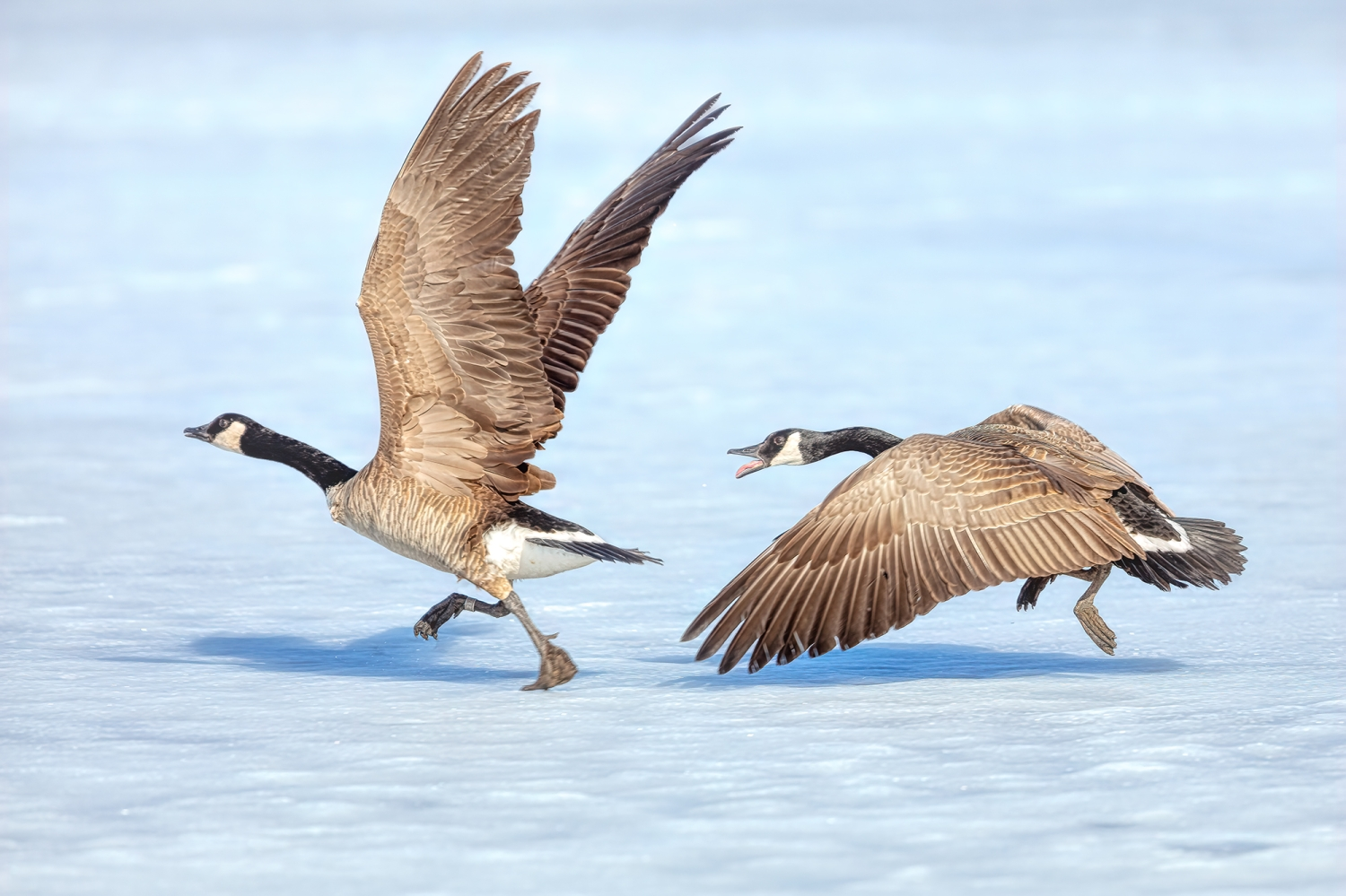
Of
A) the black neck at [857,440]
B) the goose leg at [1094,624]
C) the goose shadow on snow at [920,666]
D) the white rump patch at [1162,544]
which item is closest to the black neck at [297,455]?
the goose shadow on snow at [920,666]

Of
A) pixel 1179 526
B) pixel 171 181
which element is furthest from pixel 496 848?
pixel 171 181

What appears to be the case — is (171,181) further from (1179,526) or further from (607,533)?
(1179,526)

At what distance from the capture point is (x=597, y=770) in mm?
4539

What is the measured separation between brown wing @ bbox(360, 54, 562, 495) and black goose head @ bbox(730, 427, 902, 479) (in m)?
1.38

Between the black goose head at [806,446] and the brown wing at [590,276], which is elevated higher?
the brown wing at [590,276]

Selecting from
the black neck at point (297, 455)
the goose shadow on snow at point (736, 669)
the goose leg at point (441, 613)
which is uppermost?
the black neck at point (297, 455)

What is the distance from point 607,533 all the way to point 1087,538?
133 inches

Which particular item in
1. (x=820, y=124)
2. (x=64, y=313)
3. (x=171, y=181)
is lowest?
(x=64, y=313)

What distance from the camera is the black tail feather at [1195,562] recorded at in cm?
563

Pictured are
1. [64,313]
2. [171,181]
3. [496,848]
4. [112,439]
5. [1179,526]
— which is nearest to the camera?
[496,848]

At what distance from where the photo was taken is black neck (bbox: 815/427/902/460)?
649cm

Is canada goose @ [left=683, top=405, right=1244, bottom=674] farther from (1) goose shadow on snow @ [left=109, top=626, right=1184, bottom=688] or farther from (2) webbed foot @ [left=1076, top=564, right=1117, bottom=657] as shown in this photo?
(1) goose shadow on snow @ [left=109, top=626, right=1184, bottom=688]

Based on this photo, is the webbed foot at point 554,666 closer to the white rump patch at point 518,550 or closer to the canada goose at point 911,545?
the white rump patch at point 518,550

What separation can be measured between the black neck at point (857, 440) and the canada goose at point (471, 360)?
106cm
